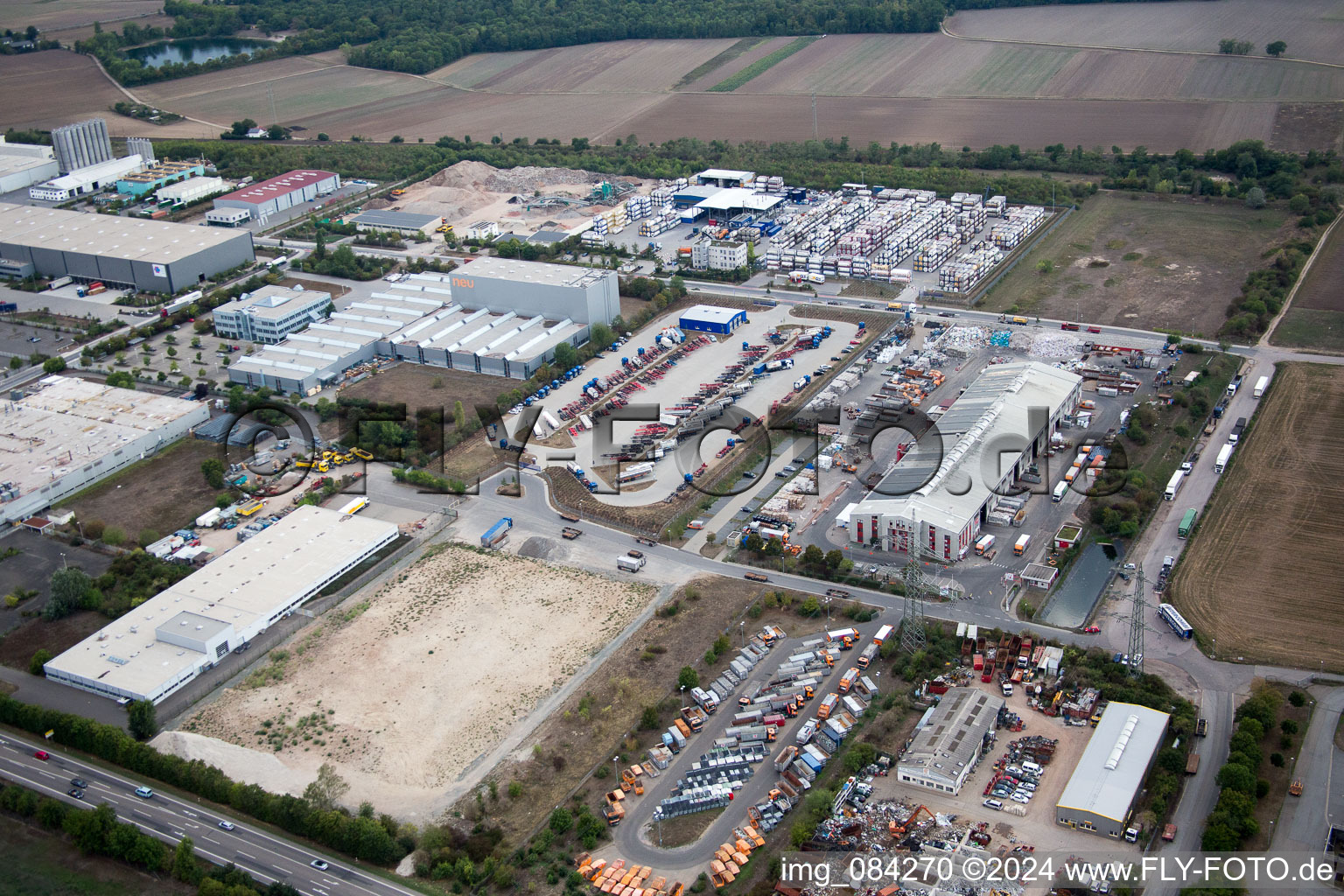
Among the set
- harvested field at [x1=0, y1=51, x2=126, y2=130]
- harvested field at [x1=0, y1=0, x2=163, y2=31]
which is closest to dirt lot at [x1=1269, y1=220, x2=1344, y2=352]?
harvested field at [x1=0, y1=51, x2=126, y2=130]

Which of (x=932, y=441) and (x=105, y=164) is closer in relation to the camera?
(x=932, y=441)

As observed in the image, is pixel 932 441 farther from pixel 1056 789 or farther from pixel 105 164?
pixel 105 164

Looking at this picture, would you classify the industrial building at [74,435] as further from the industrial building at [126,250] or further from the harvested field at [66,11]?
the harvested field at [66,11]

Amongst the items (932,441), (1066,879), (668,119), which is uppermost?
(668,119)

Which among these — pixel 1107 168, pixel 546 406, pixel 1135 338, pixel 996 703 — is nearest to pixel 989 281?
pixel 1135 338

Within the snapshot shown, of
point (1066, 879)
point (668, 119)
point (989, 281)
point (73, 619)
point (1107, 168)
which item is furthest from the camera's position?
point (668, 119)

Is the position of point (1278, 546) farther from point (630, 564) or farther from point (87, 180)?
point (87, 180)

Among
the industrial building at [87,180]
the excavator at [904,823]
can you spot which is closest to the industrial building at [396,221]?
the industrial building at [87,180]
